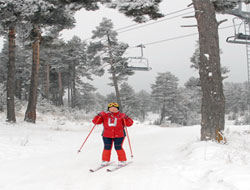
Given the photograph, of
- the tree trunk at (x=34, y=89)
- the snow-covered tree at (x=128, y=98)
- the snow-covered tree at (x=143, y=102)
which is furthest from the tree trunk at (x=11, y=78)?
the snow-covered tree at (x=143, y=102)

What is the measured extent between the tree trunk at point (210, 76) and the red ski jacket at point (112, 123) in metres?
2.38

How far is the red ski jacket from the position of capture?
5.17 meters

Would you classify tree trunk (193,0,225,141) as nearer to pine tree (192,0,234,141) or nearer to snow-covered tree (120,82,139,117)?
pine tree (192,0,234,141)

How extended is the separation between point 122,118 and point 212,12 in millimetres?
4162

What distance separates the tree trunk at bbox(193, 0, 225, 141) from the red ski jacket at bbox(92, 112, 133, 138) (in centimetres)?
238

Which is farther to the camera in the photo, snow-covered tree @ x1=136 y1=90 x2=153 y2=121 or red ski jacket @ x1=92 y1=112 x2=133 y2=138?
snow-covered tree @ x1=136 y1=90 x2=153 y2=121

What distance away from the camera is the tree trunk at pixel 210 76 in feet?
19.9

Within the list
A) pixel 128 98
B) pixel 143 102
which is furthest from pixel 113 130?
pixel 143 102

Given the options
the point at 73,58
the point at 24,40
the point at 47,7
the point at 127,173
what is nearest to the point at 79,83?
the point at 73,58

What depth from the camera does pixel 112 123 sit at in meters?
5.18

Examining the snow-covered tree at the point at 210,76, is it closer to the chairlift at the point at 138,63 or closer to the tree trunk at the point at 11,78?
the tree trunk at the point at 11,78

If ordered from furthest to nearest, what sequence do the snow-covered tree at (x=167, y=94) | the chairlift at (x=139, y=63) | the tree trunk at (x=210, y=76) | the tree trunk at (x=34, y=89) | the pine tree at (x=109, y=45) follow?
1. the snow-covered tree at (x=167, y=94)
2. the pine tree at (x=109, y=45)
3. the chairlift at (x=139, y=63)
4. the tree trunk at (x=34, y=89)
5. the tree trunk at (x=210, y=76)

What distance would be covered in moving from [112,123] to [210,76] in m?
3.09

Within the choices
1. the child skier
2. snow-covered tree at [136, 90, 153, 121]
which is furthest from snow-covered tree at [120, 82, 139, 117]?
the child skier
